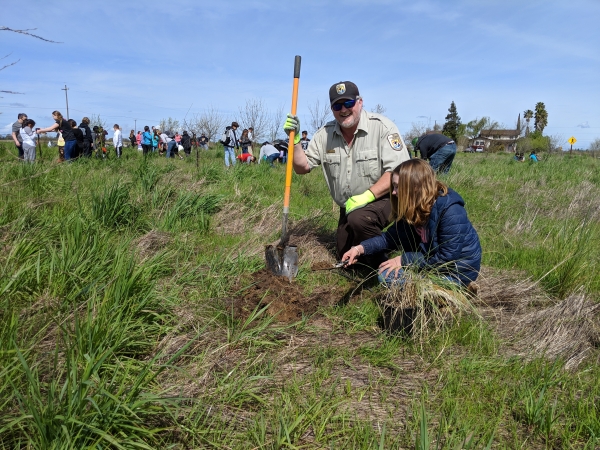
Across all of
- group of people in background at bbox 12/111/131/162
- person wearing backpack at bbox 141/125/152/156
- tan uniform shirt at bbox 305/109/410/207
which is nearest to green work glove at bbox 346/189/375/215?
tan uniform shirt at bbox 305/109/410/207

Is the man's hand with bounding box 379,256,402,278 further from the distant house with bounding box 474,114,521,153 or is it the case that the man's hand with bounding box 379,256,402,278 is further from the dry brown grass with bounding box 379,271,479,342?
the distant house with bounding box 474,114,521,153

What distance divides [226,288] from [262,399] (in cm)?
134

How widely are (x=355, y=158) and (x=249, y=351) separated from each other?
2.26 metres

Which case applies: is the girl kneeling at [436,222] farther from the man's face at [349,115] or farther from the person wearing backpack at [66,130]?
the person wearing backpack at [66,130]

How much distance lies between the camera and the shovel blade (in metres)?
3.65

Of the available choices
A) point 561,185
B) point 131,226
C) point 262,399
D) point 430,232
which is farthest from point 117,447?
point 561,185

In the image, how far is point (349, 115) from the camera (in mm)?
3848

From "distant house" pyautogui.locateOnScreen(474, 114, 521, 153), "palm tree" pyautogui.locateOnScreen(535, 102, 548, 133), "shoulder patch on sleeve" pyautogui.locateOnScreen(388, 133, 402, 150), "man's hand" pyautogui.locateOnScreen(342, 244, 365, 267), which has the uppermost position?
"palm tree" pyautogui.locateOnScreen(535, 102, 548, 133)

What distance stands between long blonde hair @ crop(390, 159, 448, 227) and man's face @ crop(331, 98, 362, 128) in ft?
3.84

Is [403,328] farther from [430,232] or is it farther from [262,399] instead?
[262,399]

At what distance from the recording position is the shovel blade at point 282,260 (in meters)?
3.65

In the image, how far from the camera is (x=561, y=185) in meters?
8.33

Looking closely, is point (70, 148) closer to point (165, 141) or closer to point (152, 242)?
point (152, 242)

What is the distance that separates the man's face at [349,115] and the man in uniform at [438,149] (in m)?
A: 4.71
